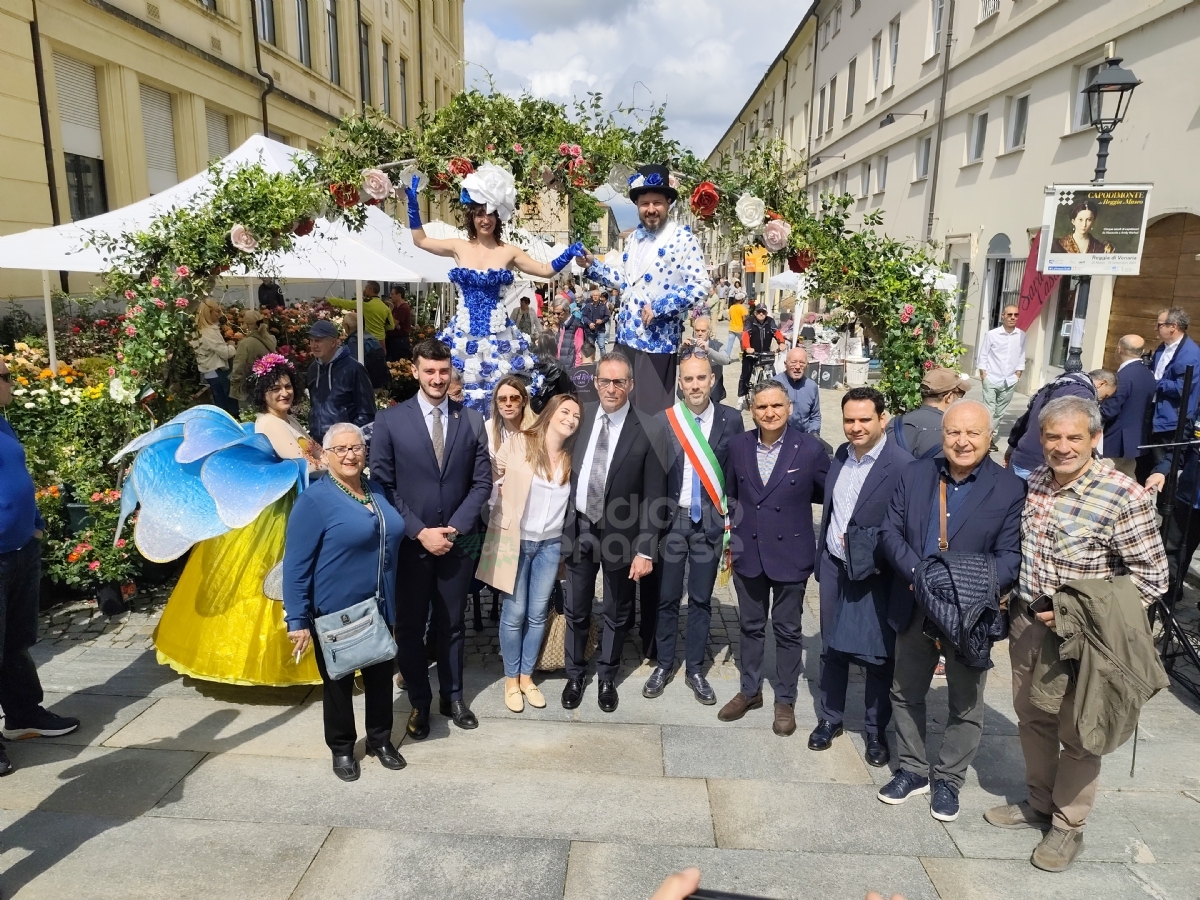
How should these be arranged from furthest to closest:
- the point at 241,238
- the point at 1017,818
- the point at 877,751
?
the point at 241,238 < the point at 877,751 < the point at 1017,818

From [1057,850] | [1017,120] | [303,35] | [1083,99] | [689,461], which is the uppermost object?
[303,35]

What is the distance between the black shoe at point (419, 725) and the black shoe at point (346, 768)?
413 mm

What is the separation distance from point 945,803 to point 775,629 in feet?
3.72

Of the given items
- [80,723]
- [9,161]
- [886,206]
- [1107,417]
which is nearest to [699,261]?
[1107,417]

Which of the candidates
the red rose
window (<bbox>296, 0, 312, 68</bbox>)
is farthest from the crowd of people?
window (<bbox>296, 0, 312, 68</bbox>)

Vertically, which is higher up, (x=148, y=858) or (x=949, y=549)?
(x=949, y=549)

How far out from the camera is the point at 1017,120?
1545 cm

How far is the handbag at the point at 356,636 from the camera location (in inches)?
132

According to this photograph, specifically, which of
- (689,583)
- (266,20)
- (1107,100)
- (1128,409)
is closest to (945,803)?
(689,583)

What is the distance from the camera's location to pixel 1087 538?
2.97 meters

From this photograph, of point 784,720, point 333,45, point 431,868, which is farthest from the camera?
point 333,45

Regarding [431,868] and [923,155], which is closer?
[431,868]

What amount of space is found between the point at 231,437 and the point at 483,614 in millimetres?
2310

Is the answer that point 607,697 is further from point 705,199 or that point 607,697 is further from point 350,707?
point 705,199
